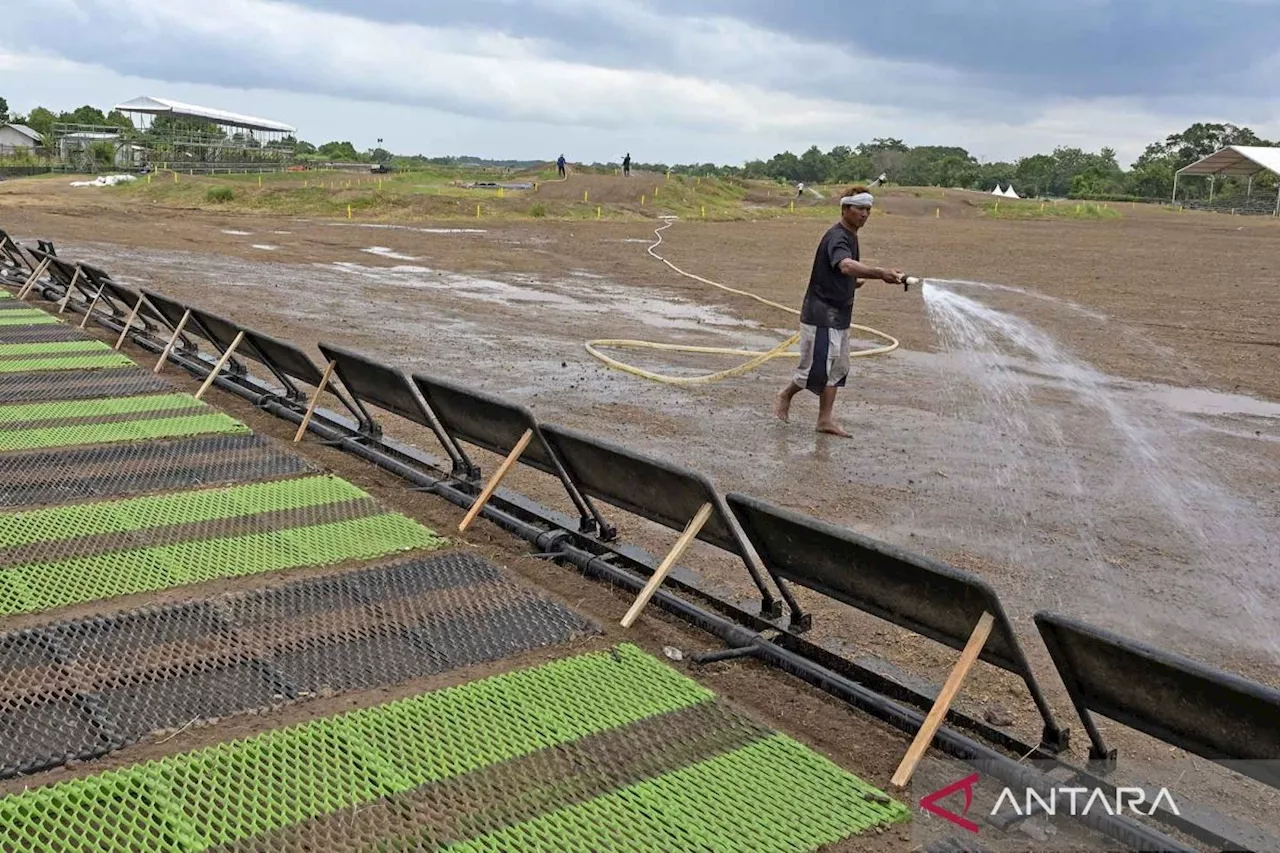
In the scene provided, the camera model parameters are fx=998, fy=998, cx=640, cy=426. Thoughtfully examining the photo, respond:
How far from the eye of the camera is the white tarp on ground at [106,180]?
170 feet

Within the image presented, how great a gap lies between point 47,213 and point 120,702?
123 feet

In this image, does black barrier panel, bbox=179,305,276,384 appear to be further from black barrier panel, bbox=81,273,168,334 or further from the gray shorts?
the gray shorts

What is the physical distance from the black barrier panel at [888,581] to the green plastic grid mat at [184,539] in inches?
82.3

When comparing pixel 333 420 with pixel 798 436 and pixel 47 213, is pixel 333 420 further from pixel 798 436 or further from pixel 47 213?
pixel 47 213

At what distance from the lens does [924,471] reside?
25.2ft

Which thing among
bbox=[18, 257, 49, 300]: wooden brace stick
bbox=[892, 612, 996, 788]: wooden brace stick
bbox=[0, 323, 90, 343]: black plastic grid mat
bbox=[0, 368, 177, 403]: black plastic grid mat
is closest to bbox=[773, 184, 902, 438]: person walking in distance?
bbox=[892, 612, 996, 788]: wooden brace stick

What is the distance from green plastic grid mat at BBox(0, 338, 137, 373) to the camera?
980cm

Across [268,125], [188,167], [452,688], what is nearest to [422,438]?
[452,688]

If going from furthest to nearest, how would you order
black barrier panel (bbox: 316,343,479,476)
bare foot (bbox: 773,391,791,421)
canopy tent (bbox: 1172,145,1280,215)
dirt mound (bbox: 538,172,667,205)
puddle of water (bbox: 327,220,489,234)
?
canopy tent (bbox: 1172,145,1280,215)
dirt mound (bbox: 538,172,667,205)
puddle of water (bbox: 327,220,489,234)
bare foot (bbox: 773,391,791,421)
black barrier panel (bbox: 316,343,479,476)

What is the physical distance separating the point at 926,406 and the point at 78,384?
796 cm

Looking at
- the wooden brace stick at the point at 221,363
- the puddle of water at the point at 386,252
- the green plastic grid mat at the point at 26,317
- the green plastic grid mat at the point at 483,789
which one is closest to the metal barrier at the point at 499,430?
the green plastic grid mat at the point at 483,789

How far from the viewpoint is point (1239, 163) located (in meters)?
76.7

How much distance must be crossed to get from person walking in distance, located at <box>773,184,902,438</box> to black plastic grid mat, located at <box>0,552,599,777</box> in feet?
14.3

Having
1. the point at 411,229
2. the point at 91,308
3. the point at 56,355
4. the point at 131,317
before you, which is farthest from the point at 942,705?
the point at 411,229
